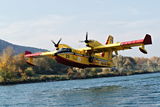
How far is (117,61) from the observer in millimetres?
172000

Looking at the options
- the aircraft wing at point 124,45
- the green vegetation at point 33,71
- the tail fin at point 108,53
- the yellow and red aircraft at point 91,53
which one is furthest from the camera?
the green vegetation at point 33,71

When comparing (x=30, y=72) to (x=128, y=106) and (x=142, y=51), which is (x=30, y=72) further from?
(x=128, y=106)

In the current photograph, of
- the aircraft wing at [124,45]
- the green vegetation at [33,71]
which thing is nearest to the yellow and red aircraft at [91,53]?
the aircraft wing at [124,45]

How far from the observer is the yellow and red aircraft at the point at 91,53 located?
43.7 m

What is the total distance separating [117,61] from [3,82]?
307 ft

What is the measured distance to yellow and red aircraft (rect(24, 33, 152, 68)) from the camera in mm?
43688

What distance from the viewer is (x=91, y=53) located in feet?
163

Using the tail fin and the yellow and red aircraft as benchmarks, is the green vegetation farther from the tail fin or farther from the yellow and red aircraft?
the yellow and red aircraft

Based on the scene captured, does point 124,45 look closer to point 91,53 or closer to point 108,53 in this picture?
point 91,53

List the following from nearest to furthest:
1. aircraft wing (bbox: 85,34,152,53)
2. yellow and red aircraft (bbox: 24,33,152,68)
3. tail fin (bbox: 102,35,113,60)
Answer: aircraft wing (bbox: 85,34,152,53)
yellow and red aircraft (bbox: 24,33,152,68)
tail fin (bbox: 102,35,113,60)

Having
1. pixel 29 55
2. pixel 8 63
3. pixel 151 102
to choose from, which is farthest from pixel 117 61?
pixel 151 102

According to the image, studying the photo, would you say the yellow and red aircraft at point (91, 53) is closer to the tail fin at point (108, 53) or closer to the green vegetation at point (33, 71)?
the tail fin at point (108, 53)

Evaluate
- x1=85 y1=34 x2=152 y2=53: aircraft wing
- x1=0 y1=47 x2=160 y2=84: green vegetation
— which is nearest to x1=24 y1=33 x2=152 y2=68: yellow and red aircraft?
x1=85 y1=34 x2=152 y2=53: aircraft wing

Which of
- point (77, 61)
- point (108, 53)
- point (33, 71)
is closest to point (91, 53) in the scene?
point (77, 61)
